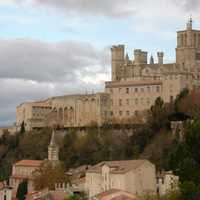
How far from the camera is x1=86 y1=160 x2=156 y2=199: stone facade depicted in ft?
189

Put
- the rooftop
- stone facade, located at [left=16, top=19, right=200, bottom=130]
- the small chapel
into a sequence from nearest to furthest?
the rooftop, the small chapel, stone facade, located at [left=16, top=19, right=200, bottom=130]

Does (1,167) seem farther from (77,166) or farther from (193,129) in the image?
(193,129)

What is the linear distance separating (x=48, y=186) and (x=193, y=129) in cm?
2448

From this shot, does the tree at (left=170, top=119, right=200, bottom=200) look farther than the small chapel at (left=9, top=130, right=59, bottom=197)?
No

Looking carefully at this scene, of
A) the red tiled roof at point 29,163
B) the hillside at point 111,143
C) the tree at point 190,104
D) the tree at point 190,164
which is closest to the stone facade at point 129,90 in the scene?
the hillside at point 111,143

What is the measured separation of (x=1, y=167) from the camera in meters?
85.1

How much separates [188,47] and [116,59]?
357 inches

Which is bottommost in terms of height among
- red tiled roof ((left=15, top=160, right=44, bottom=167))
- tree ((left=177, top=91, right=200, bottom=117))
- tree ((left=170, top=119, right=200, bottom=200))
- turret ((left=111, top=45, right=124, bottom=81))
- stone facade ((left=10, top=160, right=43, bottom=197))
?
stone facade ((left=10, top=160, right=43, bottom=197))

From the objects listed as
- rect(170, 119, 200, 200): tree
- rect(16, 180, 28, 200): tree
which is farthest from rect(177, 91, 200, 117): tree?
rect(170, 119, 200, 200): tree

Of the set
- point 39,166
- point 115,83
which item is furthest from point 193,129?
point 115,83

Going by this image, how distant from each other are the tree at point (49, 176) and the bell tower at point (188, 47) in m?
20.7

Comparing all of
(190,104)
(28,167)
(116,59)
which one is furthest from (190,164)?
(116,59)

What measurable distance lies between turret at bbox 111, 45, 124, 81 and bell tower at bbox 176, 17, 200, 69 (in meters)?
7.04

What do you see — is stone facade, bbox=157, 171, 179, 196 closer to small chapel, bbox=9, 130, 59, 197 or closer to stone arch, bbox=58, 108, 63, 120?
small chapel, bbox=9, 130, 59, 197
